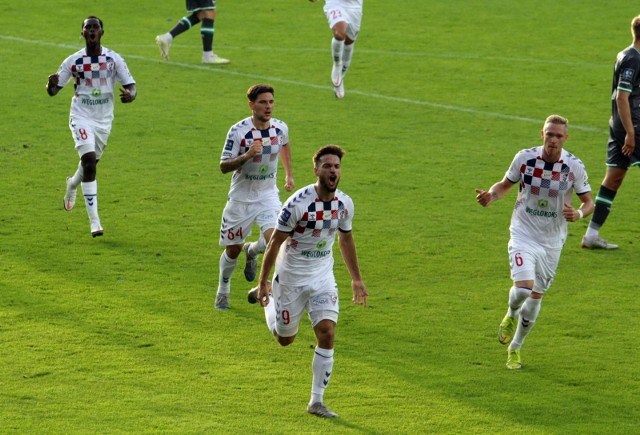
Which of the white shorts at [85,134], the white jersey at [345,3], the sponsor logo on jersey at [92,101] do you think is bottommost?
the white shorts at [85,134]

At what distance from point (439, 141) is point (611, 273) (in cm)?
621

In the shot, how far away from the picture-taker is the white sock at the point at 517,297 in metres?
11.4

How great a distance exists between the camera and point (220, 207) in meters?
17.0

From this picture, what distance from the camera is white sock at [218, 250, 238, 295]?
13.1m

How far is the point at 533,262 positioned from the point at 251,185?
318 cm

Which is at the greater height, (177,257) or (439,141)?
(439,141)

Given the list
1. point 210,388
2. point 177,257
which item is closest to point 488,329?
point 210,388

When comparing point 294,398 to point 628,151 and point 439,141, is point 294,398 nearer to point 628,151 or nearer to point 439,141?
point 628,151

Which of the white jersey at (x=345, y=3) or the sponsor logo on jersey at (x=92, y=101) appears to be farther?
the white jersey at (x=345, y=3)

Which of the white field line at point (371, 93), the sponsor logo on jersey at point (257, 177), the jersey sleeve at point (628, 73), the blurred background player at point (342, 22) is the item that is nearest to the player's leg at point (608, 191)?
the jersey sleeve at point (628, 73)

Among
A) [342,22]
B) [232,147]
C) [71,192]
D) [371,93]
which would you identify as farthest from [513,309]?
[371,93]

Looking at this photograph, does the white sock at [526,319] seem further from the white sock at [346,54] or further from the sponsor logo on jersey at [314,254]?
the white sock at [346,54]

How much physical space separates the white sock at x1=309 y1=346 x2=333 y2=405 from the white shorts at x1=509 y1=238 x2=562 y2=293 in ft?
7.13

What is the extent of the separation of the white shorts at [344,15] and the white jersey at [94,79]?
6.50m
